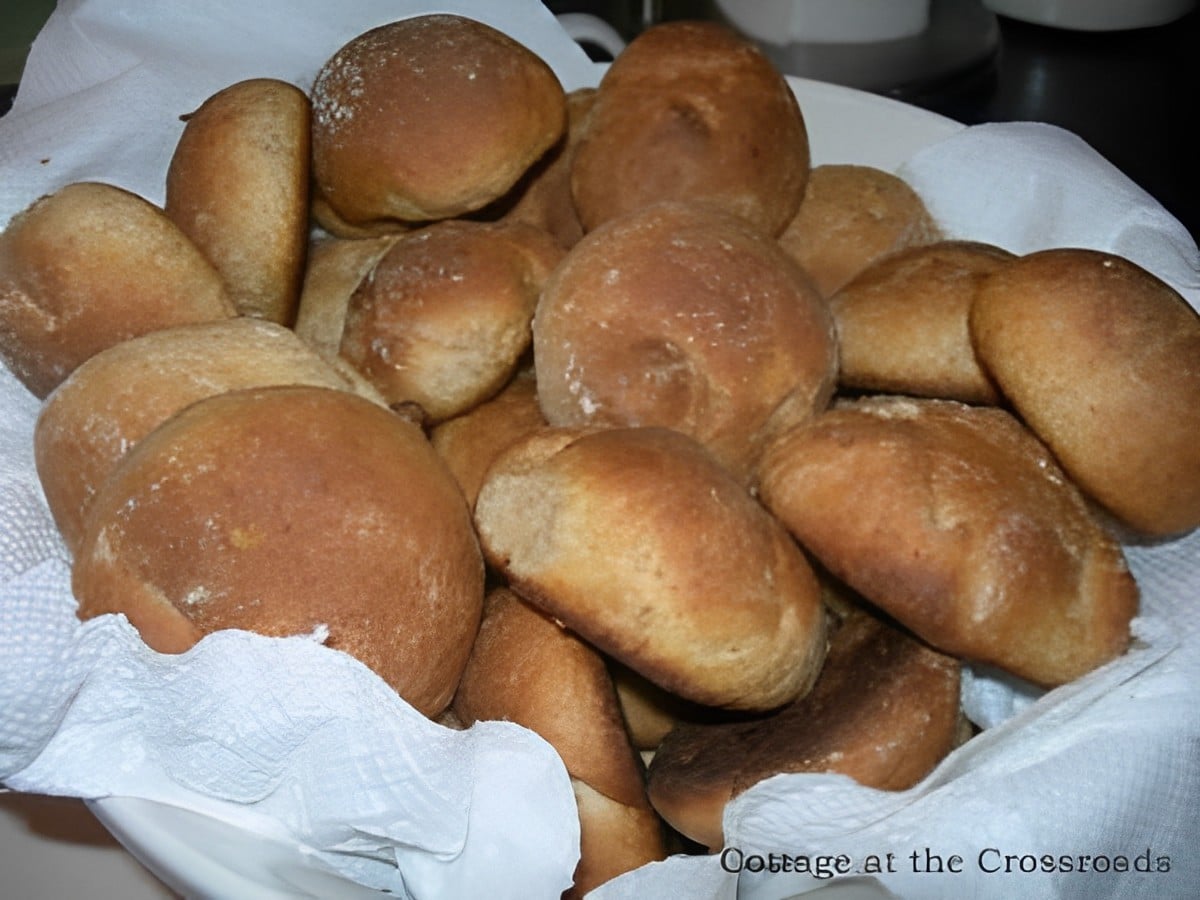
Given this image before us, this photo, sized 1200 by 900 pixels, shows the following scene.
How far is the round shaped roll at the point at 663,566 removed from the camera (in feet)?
2.35

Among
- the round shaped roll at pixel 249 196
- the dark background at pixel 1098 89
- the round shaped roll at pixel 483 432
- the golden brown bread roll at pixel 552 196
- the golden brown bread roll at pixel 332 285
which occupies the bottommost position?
the dark background at pixel 1098 89

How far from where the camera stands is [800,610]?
779 mm

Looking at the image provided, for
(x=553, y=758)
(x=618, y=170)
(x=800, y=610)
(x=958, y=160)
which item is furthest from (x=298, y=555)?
(x=958, y=160)

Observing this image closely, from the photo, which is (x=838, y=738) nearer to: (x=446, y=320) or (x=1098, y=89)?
(x=446, y=320)

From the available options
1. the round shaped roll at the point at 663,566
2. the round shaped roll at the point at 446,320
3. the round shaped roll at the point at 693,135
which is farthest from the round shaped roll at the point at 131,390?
the round shaped roll at the point at 693,135

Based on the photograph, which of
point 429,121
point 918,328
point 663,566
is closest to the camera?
point 663,566

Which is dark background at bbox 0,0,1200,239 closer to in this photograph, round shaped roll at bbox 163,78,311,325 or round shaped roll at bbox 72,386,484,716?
round shaped roll at bbox 163,78,311,325

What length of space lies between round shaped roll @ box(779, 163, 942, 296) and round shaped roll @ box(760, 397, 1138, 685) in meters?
0.32

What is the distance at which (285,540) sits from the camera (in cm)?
72

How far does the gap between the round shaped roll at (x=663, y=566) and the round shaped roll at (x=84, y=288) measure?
1.25ft

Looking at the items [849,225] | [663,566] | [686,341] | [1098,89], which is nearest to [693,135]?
[849,225]

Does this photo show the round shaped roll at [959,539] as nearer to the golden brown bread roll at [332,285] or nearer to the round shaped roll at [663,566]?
the round shaped roll at [663,566]

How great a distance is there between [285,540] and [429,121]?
496mm

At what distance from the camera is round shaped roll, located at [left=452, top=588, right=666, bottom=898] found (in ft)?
2.57
